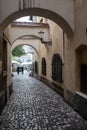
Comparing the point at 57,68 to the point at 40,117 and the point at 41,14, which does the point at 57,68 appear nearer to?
the point at 41,14

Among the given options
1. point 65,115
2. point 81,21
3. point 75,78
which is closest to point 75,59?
point 75,78

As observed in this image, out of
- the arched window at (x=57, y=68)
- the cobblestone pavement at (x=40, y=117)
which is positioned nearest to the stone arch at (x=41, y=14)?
the cobblestone pavement at (x=40, y=117)

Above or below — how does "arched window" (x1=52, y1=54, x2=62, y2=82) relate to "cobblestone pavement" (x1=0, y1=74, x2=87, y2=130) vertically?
above

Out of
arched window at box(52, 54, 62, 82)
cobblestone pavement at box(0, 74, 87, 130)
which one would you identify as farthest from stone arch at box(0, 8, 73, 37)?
arched window at box(52, 54, 62, 82)

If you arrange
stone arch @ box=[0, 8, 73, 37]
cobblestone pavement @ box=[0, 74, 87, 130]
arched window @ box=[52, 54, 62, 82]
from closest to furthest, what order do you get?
cobblestone pavement @ box=[0, 74, 87, 130] < stone arch @ box=[0, 8, 73, 37] < arched window @ box=[52, 54, 62, 82]

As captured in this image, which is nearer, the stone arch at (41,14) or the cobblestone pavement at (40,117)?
the cobblestone pavement at (40,117)

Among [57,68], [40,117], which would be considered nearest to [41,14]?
[40,117]

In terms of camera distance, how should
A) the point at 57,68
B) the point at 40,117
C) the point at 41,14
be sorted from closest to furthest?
the point at 40,117 → the point at 41,14 → the point at 57,68

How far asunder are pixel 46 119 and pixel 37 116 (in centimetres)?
58

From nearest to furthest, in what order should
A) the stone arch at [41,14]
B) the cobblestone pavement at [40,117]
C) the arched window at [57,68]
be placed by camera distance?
the cobblestone pavement at [40,117] < the stone arch at [41,14] < the arched window at [57,68]

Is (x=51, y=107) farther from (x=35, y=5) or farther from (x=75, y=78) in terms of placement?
(x=35, y=5)

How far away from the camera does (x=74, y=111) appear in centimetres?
970

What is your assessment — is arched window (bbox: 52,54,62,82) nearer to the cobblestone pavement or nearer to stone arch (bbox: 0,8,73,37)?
the cobblestone pavement

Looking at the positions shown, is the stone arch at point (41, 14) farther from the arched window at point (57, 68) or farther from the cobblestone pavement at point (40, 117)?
the arched window at point (57, 68)
